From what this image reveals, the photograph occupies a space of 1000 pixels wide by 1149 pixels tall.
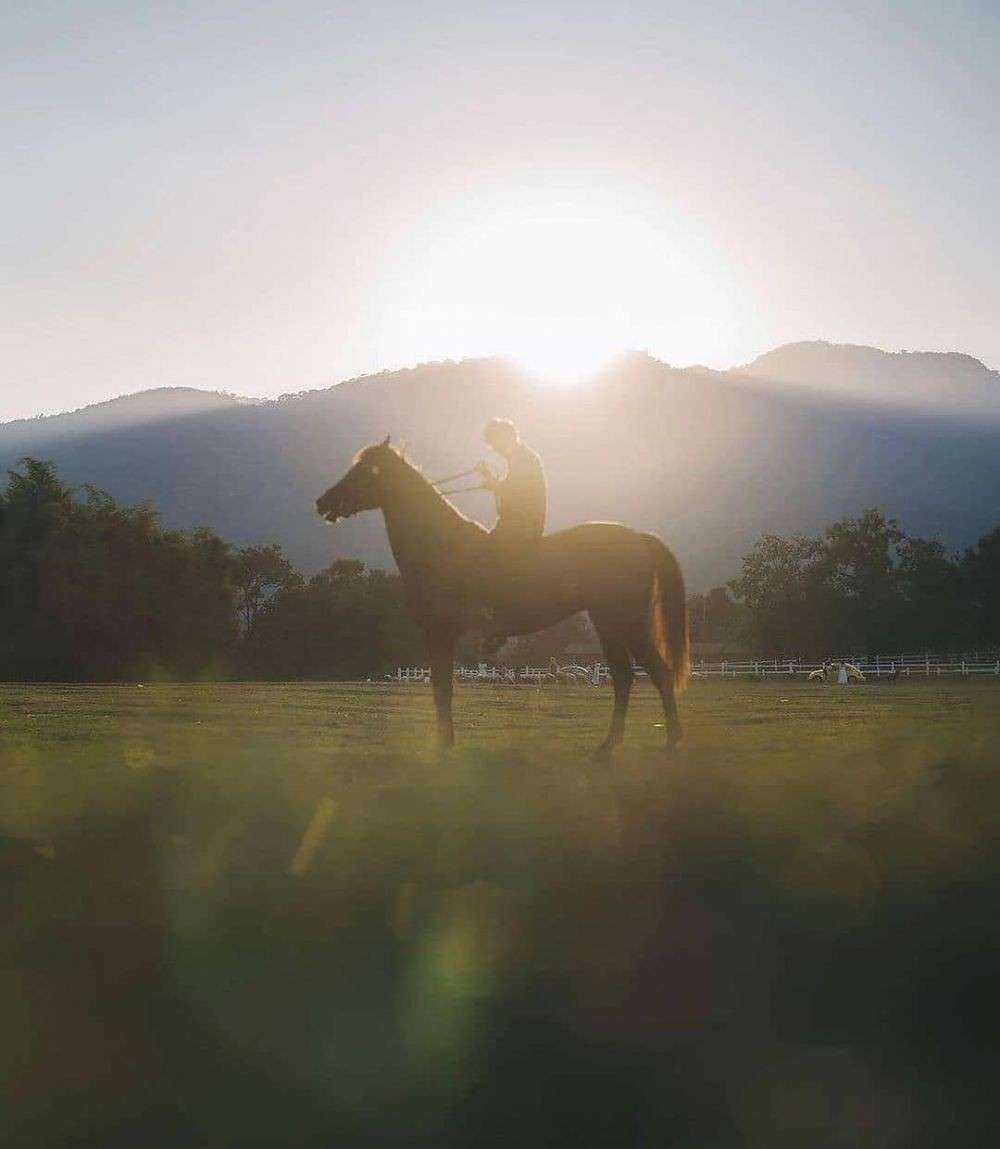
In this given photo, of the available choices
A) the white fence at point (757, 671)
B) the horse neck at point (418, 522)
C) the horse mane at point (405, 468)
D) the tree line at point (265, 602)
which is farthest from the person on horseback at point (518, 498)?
the tree line at point (265, 602)

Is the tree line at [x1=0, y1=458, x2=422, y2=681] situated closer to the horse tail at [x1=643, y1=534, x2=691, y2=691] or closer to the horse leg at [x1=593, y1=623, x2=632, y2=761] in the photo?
the horse tail at [x1=643, y1=534, x2=691, y2=691]

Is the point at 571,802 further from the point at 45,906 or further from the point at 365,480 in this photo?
the point at 365,480

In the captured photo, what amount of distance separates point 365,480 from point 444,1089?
29.2 feet

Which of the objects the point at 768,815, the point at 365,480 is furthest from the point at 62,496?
the point at 768,815

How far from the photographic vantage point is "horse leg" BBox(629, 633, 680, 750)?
482 inches

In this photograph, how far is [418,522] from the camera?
1223cm

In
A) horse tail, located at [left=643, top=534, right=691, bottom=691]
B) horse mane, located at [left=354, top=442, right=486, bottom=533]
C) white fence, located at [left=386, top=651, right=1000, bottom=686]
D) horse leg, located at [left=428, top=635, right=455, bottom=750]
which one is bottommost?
white fence, located at [left=386, top=651, right=1000, bottom=686]

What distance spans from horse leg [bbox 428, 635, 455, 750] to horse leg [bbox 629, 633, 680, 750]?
1.69 metres

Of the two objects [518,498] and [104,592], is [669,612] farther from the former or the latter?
[104,592]

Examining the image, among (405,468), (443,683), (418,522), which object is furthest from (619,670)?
(405,468)

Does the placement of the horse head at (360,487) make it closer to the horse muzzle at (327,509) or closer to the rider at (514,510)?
the horse muzzle at (327,509)

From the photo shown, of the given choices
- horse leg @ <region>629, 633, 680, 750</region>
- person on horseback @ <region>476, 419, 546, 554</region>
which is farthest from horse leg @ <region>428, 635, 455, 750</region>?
horse leg @ <region>629, 633, 680, 750</region>

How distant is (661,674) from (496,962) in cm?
771

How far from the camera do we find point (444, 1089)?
3922 millimetres
